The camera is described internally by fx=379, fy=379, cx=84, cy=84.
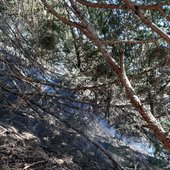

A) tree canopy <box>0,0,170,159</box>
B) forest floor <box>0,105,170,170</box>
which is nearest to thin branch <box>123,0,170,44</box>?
tree canopy <box>0,0,170,159</box>

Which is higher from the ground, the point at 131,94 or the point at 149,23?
the point at 149,23

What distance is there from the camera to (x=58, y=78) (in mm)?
6691

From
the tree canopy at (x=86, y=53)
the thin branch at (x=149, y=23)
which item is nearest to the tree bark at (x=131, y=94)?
the tree canopy at (x=86, y=53)

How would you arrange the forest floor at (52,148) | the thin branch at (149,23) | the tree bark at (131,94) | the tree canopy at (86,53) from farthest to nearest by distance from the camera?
the tree canopy at (86,53) < the forest floor at (52,148) < the thin branch at (149,23) < the tree bark at (131,94)

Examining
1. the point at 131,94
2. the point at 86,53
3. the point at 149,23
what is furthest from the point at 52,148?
the point at 149,23

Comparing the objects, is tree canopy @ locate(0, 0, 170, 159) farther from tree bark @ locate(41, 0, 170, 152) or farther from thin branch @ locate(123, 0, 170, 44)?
thin branch @ locate(123, 0, 170, 44)

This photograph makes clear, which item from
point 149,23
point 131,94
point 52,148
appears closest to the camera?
point 131,94

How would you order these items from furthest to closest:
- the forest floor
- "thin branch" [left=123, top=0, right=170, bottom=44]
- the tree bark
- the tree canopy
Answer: the tree canopy, the forest floor, "thin branch" [left=123, top=0, right=170, bottom=44], the tree bark

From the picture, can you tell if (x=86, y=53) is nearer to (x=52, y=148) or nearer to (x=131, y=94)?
(x=52, y=148)

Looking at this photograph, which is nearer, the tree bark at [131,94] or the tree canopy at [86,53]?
the tree bark at [131,94]

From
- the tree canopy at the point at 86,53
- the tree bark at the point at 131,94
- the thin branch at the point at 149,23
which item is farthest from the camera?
the tree canopy at the point at 86,53

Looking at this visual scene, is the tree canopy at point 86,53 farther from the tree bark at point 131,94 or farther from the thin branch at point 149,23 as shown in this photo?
the thin branch at point 149,23

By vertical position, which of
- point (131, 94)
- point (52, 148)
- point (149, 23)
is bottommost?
point (52, 148)

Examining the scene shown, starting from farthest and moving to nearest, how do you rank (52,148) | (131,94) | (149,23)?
(52,148) → (149,23) → (131,94)
